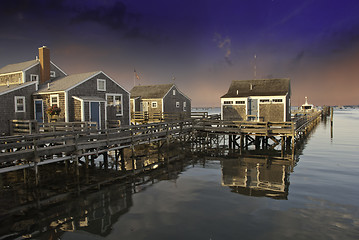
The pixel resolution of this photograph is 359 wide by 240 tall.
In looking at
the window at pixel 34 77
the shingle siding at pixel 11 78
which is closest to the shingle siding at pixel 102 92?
the window at pixel 34 77

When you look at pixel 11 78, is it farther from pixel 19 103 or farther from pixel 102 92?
pixel 102 92

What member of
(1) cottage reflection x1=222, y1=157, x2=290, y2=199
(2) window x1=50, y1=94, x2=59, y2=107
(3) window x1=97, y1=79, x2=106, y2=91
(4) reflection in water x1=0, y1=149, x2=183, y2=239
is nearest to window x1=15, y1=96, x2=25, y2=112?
(2) window x1=50, y1=94, x2=59, y2=107

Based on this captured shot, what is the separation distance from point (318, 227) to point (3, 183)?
15.0 meters

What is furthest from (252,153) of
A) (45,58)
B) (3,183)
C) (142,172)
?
(45,58)

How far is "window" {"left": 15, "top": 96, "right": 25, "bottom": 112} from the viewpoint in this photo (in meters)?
21.2

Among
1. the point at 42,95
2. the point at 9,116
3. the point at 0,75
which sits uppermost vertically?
the point at 0,75

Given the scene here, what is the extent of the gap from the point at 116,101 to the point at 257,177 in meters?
15.8

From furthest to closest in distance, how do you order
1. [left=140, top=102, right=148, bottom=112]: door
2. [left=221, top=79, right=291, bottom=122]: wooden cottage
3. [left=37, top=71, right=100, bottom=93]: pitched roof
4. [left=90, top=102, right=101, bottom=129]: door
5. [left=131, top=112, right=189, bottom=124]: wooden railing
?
[left=140, top=102, right=148, bottom=112]: door < [left=131, top=112, right=189, bottom=124]: wooden railing < [left=221, top=79, right=291, bottom=122]: wooden cottage < [left=90, top=102, right=101, bottom=129]: door < [left=37, top=71, right=100, bottom=93]: pitched roof

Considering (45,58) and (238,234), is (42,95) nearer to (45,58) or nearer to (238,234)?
(45,58)

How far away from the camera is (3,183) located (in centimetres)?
1344

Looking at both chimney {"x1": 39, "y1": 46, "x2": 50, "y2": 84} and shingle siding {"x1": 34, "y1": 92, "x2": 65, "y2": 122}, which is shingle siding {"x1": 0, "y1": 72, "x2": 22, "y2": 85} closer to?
chimney {"x1": 39, "y1": 46, "x2": 50, "y2": 84}

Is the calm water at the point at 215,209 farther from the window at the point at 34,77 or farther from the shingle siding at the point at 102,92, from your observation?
the window at the point at 34,77

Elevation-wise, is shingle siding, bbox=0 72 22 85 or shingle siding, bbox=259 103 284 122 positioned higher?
shingle siding, bbox=0 72 22 85

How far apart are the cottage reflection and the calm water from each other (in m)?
0.05
